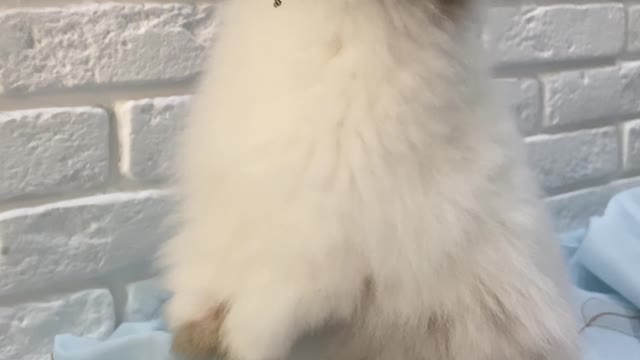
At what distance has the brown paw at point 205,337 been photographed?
1.51ft

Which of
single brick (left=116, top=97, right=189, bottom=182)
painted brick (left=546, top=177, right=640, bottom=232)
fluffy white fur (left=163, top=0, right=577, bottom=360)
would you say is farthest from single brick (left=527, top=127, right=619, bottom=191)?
fluffy white fur (left=163, top=0, right=577, bottom=360)

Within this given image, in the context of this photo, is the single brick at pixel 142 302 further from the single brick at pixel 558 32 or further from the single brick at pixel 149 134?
the single brick at pixel 558 32

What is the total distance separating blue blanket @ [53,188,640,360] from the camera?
24.6 inches

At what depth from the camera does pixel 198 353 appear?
0.47 metres

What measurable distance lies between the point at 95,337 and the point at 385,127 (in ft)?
1.32

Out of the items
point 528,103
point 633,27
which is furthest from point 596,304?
point 633,27

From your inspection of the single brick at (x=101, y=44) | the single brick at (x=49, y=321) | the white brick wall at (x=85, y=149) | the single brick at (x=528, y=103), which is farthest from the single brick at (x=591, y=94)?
the single brick at (x=49, y=321)

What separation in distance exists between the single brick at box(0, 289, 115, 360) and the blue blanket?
2cm

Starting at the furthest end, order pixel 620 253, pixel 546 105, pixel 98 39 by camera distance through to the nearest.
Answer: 1. pixel 546 105
2. pixel 620 253
3. pixel 98 39

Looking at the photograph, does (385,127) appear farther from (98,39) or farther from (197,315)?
(98,39)

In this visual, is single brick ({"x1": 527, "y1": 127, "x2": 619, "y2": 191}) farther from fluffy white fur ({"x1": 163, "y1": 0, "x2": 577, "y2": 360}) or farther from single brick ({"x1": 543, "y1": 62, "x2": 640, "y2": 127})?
fluffy white fur ({"x1": 163, "y1": 0, "x2": 577, "y2": 360})

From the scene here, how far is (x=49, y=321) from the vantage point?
719mm

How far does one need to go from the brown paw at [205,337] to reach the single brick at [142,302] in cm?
27

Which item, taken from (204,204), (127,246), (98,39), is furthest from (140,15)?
(204,204)
